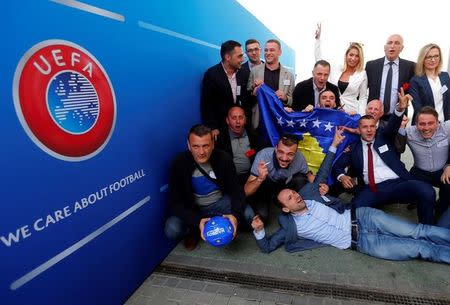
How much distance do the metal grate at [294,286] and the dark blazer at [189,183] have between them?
406 mm

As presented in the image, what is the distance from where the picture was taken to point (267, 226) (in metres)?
2.99

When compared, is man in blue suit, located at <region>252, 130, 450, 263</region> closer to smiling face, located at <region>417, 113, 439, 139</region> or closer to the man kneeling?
the man kneeling

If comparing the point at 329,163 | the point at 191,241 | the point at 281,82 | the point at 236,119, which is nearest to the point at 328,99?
the point at 281,82

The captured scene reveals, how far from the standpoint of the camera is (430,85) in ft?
9.84

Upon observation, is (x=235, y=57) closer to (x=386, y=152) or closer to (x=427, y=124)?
(x=386, y=152)

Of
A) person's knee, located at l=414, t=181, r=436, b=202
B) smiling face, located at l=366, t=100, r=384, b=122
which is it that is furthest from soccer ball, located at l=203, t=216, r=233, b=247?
smiling face, located at l=366, t=100, r=384, b=122

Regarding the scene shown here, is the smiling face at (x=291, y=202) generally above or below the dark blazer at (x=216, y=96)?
below

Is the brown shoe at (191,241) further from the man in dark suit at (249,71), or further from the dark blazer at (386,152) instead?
the dark blazer at (386,152)

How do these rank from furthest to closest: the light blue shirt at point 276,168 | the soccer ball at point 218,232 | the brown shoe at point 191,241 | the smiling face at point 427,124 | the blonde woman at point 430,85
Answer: the blonde woman at point 430,85 → the light blue shirt at point 276,168 → the brown shoe at point 191,241 → the smiling face at point 427,124 → the soccer ball at point 218,232

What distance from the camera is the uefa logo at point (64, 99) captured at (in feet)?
4.40

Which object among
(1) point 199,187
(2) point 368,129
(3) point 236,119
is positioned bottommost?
(1) point 199,187

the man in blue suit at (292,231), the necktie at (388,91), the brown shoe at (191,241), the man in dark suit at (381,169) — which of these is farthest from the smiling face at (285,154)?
the necktie at (388,91)

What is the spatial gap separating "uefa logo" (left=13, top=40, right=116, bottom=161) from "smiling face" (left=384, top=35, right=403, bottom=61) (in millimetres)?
2947

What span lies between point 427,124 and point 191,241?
242cm
